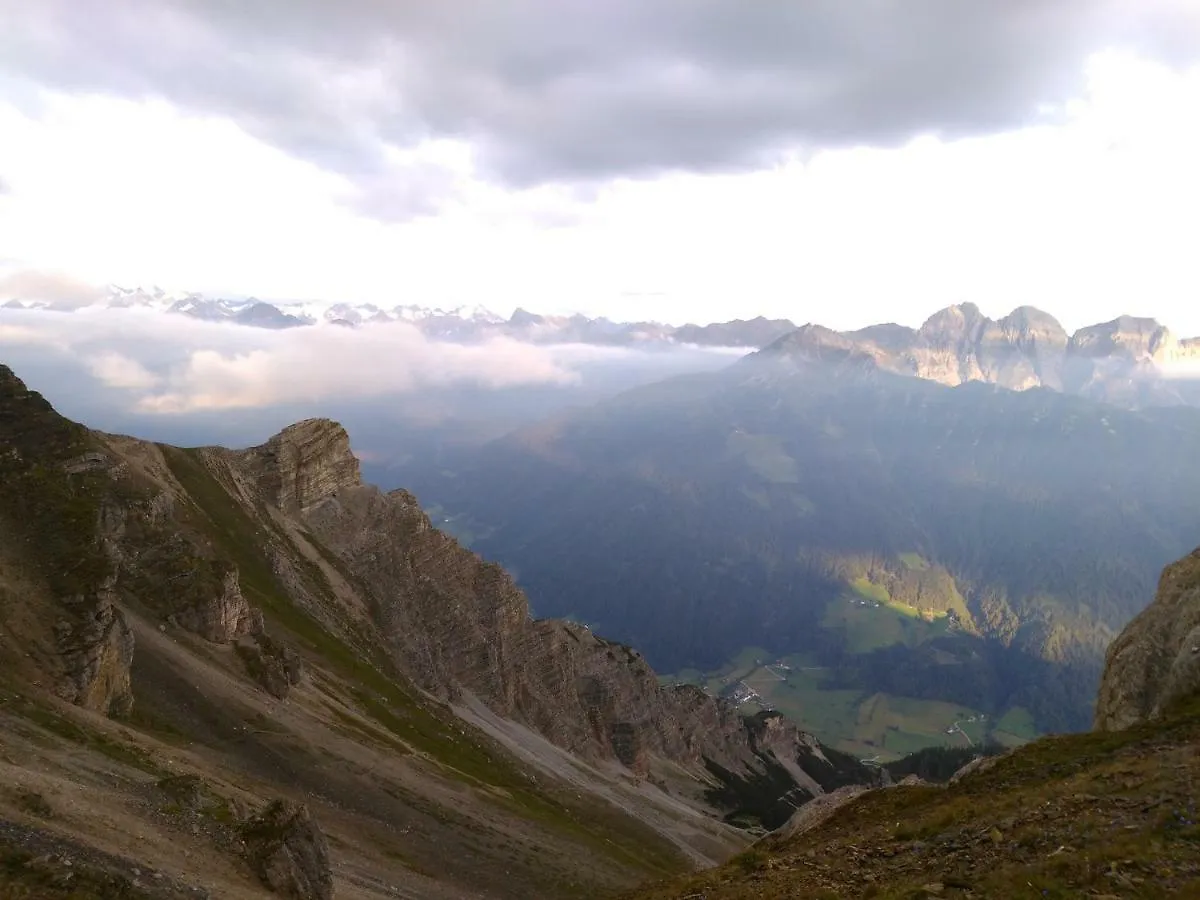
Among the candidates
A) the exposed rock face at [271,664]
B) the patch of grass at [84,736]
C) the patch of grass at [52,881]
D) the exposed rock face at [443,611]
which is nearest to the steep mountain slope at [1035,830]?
the patch of grass at [52,881]

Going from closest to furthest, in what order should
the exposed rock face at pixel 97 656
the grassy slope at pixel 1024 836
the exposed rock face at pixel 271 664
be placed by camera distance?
the grassy slope at pixel 1024 836
the exposed rock face at pixel 97 656
the exposed rock face at pixel 271 664

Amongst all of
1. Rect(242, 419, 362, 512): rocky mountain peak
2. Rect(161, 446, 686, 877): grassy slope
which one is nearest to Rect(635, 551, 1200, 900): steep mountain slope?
Rect(161, 446, 686, 877): grassy slope

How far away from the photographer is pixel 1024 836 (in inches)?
874

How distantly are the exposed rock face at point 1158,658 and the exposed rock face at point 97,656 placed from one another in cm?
6778

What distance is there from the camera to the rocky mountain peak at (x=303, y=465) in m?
143

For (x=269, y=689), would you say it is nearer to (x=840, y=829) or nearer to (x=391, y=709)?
(x=391, y=709)

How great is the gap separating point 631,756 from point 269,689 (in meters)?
114

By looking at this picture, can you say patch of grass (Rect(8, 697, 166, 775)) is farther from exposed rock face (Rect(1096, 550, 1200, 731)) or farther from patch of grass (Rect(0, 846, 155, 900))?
exposed rock face (Rect(1096, 550, 1200, 731))

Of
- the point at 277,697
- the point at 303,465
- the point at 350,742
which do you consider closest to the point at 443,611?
the point at 303,465

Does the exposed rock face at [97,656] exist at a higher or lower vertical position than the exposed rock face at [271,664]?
higher

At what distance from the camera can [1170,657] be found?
1489 inches

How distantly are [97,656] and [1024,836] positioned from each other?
6154cm

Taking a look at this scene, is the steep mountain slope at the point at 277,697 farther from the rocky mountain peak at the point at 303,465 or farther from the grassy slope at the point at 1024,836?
the grassy slope at the point at 1024,836

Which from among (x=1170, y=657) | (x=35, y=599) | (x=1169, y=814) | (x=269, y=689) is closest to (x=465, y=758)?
(x=269, y=689)
